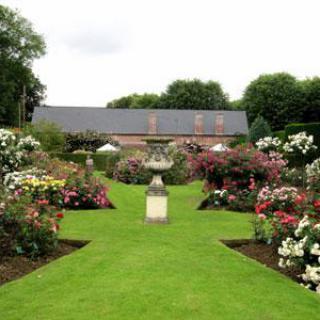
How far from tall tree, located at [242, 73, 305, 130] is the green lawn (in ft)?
150

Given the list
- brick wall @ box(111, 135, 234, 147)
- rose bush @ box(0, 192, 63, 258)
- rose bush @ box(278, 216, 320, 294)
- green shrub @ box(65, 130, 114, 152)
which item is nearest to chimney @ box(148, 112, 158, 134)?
brick wall @ box(111, 135, 234, 147)

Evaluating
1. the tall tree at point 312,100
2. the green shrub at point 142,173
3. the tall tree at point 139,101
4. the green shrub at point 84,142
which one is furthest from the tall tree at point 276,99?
the green shrub at point 142,173

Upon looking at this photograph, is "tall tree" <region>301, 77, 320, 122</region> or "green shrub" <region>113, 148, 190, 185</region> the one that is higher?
A: "tall tree" <region>301, 77, 320, 122</region>

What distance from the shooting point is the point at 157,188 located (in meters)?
10.5

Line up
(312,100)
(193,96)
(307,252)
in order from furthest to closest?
(193,96)
(312,100)
(307,252)

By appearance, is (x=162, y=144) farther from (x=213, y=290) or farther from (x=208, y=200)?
(x=213, y=290)

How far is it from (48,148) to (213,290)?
2938cm

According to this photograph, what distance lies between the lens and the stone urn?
34.4 ft

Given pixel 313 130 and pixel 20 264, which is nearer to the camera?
pixel 20 264

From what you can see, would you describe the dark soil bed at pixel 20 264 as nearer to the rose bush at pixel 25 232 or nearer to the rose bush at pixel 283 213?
the rose bush at pixel 25 232

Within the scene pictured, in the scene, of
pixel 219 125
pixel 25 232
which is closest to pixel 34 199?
pixel 25 232

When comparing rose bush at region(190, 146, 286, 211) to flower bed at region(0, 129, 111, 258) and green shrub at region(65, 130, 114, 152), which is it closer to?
flower bed at region(0, 129, 111, 258)

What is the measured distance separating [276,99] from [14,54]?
84.9 feet

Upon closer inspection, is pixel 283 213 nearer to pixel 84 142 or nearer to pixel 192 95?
pixel 84 142
